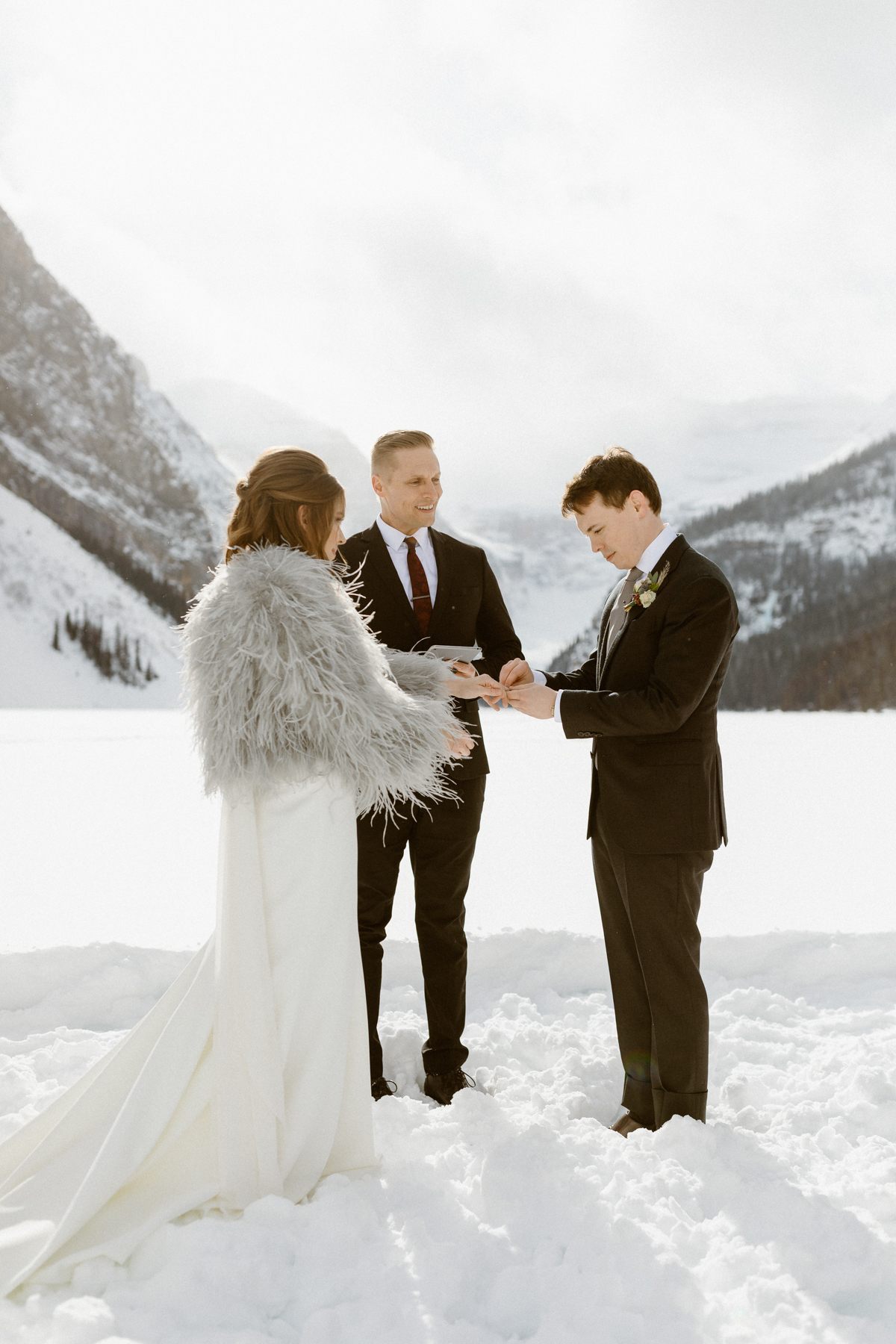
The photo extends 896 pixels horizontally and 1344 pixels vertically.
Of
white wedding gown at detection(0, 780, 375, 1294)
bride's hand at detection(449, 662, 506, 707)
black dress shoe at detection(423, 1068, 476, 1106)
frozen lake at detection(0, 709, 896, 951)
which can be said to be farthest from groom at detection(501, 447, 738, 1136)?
frozen lake at detection(0, 709, 896, 951)

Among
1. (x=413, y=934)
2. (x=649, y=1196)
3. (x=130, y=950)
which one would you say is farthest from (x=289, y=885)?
(x=413, y=934)

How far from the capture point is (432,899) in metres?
3.92

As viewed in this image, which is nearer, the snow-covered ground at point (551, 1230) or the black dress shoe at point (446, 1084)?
the snow-covered ground at point (551, 1230)

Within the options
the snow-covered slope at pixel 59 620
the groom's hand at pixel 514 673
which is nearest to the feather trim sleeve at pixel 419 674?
the groom's hand at pixel 514 673

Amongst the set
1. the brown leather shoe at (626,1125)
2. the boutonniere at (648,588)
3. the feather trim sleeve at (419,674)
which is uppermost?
the boutonniere at (648,588)

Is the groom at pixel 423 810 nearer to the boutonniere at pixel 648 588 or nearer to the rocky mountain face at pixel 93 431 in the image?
the boutonniere at pixel 648 588

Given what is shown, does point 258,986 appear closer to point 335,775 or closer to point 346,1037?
point 346,1037

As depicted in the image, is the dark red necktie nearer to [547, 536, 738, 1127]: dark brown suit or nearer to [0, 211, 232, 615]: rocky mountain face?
[547, 536, 738, 1127]: dark brown suit

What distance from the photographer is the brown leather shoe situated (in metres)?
3.36

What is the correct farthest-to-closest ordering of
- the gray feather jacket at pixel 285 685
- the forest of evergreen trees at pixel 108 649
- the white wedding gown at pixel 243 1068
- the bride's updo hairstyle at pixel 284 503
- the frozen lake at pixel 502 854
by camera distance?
the forest of evergreen trees at pixel 108 649 < the frozen lake at pixel 502 854 < the bride's updo hairstyle at pixel 284 503 < the gray feather jacket at pixel 285 685 < the white wedding gown at pixel 243 1068

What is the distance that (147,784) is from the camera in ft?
51.3

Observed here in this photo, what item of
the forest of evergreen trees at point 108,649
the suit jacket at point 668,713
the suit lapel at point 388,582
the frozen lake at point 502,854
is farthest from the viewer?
the forest of evergreen trees at point 108,649

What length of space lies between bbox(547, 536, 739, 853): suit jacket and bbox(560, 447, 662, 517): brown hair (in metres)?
0.22

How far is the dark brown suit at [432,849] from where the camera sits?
3859mm
